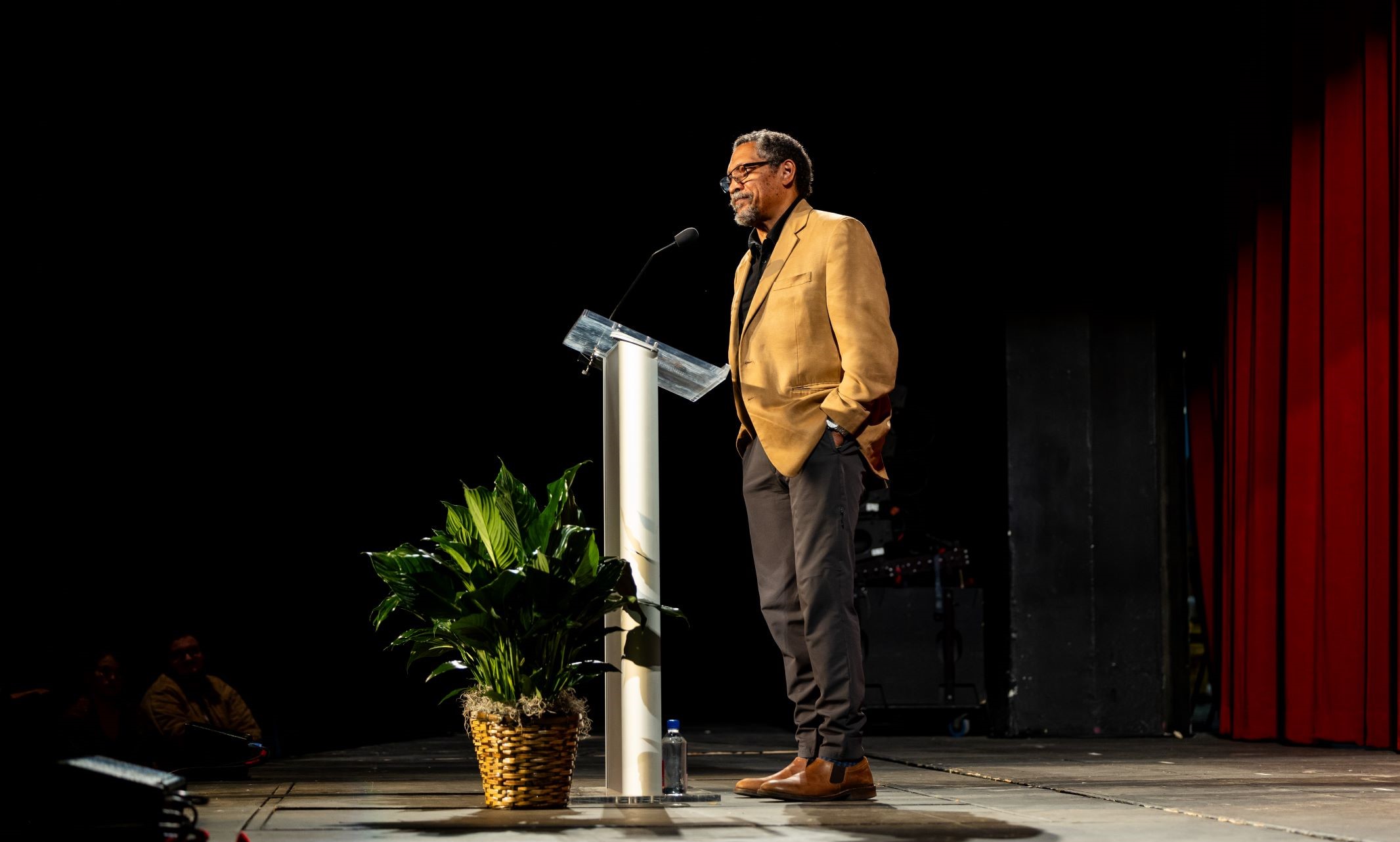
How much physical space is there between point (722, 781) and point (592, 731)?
2.88m

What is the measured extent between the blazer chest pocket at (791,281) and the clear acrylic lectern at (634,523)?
198 mm

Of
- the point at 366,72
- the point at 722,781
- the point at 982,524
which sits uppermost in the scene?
the point at 366,72

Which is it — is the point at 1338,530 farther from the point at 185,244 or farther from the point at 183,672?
the point at 185,244

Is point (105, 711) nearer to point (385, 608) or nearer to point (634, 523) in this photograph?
point (385, 608)

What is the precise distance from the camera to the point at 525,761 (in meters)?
2.49

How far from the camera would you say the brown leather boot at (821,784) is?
8.47 ft

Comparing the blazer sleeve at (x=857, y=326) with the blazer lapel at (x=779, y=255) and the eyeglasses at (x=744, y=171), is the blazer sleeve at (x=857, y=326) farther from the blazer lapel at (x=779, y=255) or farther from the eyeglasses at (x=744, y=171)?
the eyeglasses at (x=744, y=171)

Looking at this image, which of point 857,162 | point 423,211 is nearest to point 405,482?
point 423,211

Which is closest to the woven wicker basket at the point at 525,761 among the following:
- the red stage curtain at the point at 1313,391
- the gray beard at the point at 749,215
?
the gray beard at the point at 749,215

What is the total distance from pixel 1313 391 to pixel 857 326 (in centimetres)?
269

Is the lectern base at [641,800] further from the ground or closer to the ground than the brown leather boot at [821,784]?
closer to the ground

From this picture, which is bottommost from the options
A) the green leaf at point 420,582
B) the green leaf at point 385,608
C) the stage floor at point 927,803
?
the stage floor at point 927,803

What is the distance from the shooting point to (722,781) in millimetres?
3164

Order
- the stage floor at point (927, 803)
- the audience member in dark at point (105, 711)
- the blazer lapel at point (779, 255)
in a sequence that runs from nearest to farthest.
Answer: the stage floor at point (927, 803) → the blazer lapel at point (779, 255) → the audience member in dark at point (105, 711)
